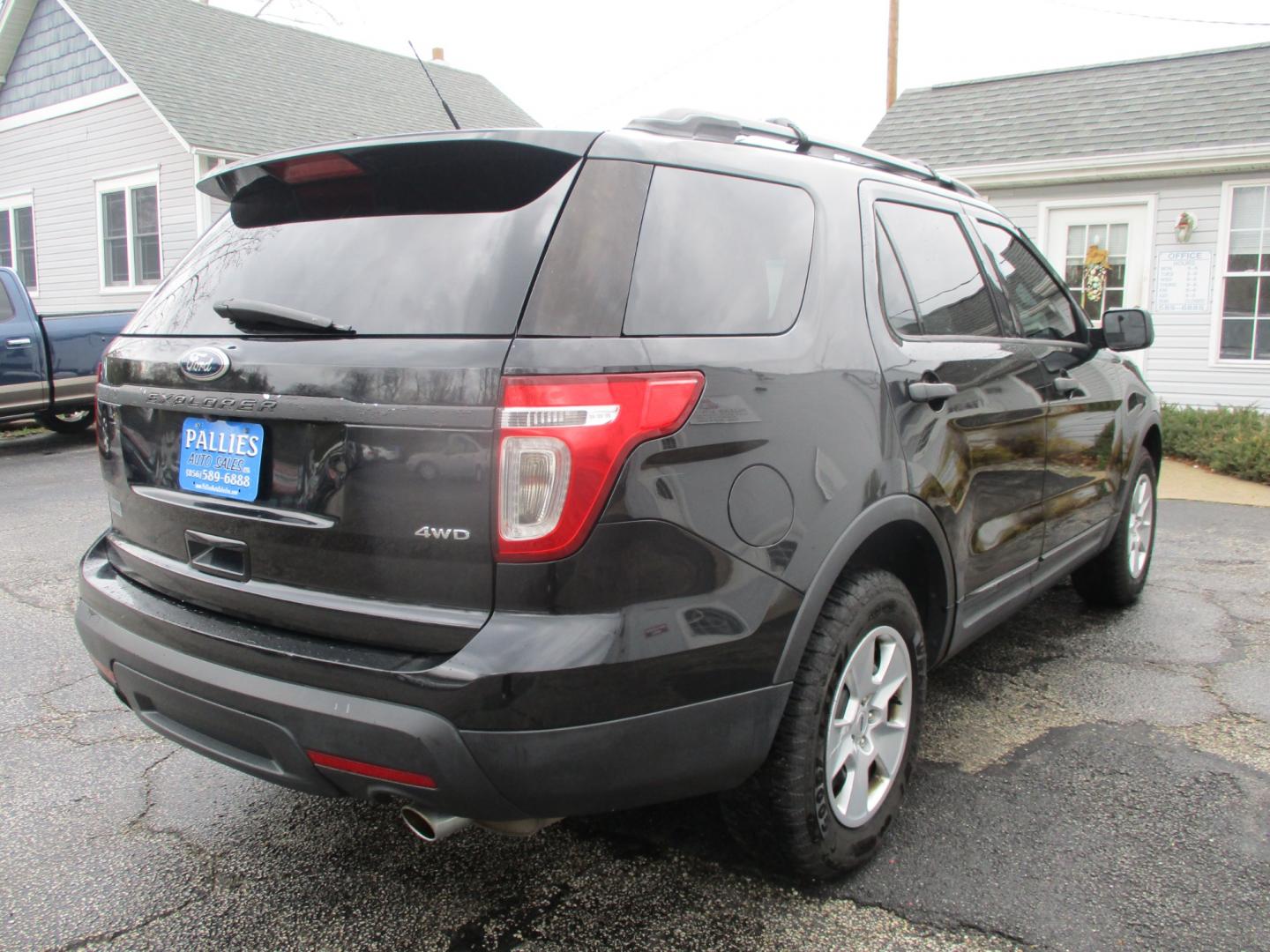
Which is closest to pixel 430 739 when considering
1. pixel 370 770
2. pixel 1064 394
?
pixel 370 770

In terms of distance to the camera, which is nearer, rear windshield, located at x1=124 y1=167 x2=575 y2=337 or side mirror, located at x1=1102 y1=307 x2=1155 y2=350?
rear windshield, located at x1=124 y1=167 x2=575 y2=337

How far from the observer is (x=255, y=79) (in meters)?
17.1

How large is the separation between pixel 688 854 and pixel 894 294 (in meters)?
1.62

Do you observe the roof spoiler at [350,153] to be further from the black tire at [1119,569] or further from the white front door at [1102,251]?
the white front door at [1102,251]

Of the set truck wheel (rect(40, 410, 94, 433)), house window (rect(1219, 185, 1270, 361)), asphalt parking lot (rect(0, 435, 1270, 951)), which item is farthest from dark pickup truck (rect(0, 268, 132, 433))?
house window (rect(1219, 185, 1270, 361))

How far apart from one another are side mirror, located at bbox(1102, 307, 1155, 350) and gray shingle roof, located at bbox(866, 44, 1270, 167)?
7948 mm

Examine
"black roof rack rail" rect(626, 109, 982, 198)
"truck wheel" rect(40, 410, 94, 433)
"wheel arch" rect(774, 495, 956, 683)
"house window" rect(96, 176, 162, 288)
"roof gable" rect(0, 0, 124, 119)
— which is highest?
"roof gable" rect(0, 0, 124, 119)

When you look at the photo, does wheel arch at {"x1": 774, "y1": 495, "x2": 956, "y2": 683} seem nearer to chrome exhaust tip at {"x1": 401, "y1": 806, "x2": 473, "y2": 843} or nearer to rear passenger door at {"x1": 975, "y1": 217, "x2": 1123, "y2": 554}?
chrome exhaust tip at {"x1": 401, "y1": 806, "x2": 473, "y2": 843}

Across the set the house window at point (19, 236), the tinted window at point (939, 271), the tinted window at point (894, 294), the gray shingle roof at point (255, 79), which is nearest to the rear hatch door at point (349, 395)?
the tinted window at point (894, 294)

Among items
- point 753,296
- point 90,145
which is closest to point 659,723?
point 753,296

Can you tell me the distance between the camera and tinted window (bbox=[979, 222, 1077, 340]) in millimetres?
3730

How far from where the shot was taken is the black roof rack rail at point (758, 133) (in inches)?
96.4

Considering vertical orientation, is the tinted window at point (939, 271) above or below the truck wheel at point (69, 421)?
above

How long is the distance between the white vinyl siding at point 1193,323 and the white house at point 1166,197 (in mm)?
12
